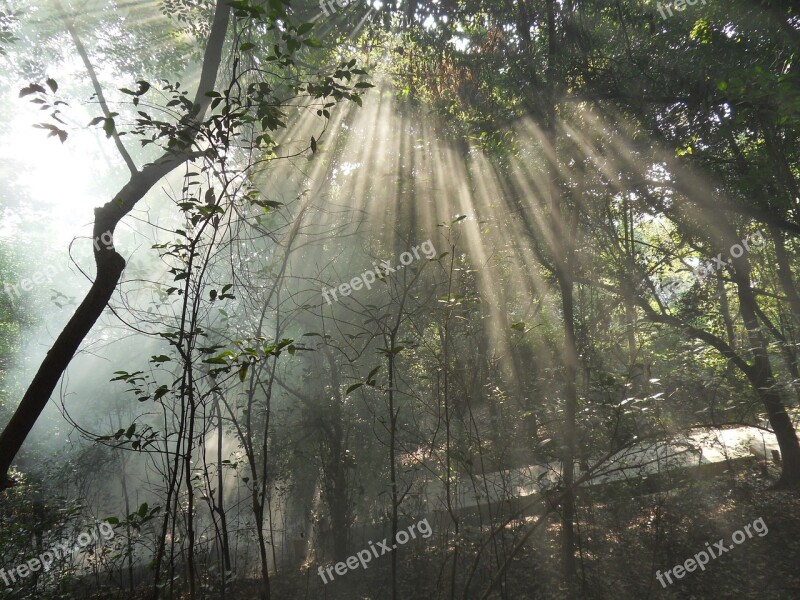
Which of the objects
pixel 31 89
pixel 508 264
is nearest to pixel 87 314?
pixel 31 89

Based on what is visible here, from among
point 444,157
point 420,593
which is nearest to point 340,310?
point 444,157

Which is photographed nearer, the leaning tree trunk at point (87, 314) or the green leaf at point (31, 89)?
the green leaf at point (31, 89)

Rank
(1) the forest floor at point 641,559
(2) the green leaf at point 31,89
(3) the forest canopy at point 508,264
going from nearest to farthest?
(2) the green leaf at point 31,89
(3) the forest canopy at point 508,264
(1) the forest floor at point 641,559

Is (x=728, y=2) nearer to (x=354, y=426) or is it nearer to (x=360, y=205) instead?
(x=360, y=205)

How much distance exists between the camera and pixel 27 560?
414 centimetres

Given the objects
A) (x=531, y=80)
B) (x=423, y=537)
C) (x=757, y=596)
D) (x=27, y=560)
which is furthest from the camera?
(x=423, y=537)

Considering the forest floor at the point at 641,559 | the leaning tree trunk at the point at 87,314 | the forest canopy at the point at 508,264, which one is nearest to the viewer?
the leaning tree trunk at the point at 87,314

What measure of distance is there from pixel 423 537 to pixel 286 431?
2903mm

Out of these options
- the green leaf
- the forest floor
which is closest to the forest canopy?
the forest floor

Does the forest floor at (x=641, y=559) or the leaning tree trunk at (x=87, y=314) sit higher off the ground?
the leaning tree trunk at (x=87, y=314)

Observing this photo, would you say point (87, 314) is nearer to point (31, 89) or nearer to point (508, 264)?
point (31, 89)

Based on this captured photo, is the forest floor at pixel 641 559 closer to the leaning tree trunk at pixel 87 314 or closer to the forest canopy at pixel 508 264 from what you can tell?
the forest canopy at pixel 508 264

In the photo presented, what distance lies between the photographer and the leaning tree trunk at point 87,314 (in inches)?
92.8

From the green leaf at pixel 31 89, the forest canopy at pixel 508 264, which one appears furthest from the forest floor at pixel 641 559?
the green leaf at pixel 31 89
